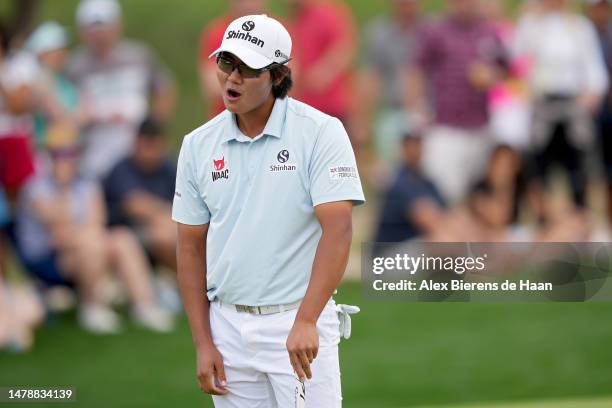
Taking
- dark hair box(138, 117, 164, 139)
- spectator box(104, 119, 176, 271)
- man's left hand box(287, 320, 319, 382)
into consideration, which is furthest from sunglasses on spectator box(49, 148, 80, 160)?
man's left hand box(287, 320, 319, 382)

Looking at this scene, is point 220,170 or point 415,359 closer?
point 220,170

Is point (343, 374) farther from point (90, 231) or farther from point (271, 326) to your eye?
point (271, 326)

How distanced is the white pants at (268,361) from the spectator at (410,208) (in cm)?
576

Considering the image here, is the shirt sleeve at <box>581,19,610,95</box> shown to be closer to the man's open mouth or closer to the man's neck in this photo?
the man's neck

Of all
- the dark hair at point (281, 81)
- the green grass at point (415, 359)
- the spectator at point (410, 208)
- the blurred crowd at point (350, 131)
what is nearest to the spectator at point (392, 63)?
the blurred crowd at point (350, 131)

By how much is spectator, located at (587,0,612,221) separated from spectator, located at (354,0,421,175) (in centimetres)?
168

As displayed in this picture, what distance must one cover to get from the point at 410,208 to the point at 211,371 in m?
5.97

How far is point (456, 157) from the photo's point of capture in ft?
34.7

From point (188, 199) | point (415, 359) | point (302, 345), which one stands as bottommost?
point (415, 359)

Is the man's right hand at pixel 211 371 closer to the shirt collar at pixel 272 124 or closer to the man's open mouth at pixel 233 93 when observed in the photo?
the shirt collar at pixel 272 124

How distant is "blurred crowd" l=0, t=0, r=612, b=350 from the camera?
9102 millimetres

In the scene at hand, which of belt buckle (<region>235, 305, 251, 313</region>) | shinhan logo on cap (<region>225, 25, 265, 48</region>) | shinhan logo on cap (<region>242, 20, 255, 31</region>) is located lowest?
belt buckle (<region>235, 305, 251, 313</region>)

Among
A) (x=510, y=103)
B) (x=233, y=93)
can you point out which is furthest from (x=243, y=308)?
(x=510, y=103)

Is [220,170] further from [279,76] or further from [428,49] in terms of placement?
[428,49]
